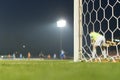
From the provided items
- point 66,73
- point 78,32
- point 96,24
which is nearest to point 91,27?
point 96,24

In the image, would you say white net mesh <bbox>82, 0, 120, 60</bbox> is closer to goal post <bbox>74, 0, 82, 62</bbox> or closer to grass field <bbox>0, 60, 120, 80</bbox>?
goal post <bbox>74, 0, 82, 62</bbox>

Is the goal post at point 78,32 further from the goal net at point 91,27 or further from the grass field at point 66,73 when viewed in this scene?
the grass field at point 66,73

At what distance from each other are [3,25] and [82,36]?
1429 inches

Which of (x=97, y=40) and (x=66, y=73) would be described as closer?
(x=66, y=73)

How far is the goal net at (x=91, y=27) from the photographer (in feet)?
12.6

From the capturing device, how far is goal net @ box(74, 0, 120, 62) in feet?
12.6

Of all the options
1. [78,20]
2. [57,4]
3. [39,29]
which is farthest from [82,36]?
[39,29]

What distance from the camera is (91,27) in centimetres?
405

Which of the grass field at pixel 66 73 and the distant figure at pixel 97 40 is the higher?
the distant figure at pixel 97 40

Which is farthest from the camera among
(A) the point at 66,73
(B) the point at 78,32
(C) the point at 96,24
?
(B) the point at 78,32

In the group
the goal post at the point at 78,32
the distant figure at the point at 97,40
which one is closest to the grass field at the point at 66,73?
the distant figure at the point at 97,40

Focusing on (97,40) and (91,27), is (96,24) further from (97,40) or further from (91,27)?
(97,40)

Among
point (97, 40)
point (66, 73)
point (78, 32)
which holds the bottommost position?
point (66, 73)

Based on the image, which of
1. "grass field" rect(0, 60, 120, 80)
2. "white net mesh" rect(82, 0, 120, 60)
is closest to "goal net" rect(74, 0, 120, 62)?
"white net mesh" rect(82, 0, 120, 60)
